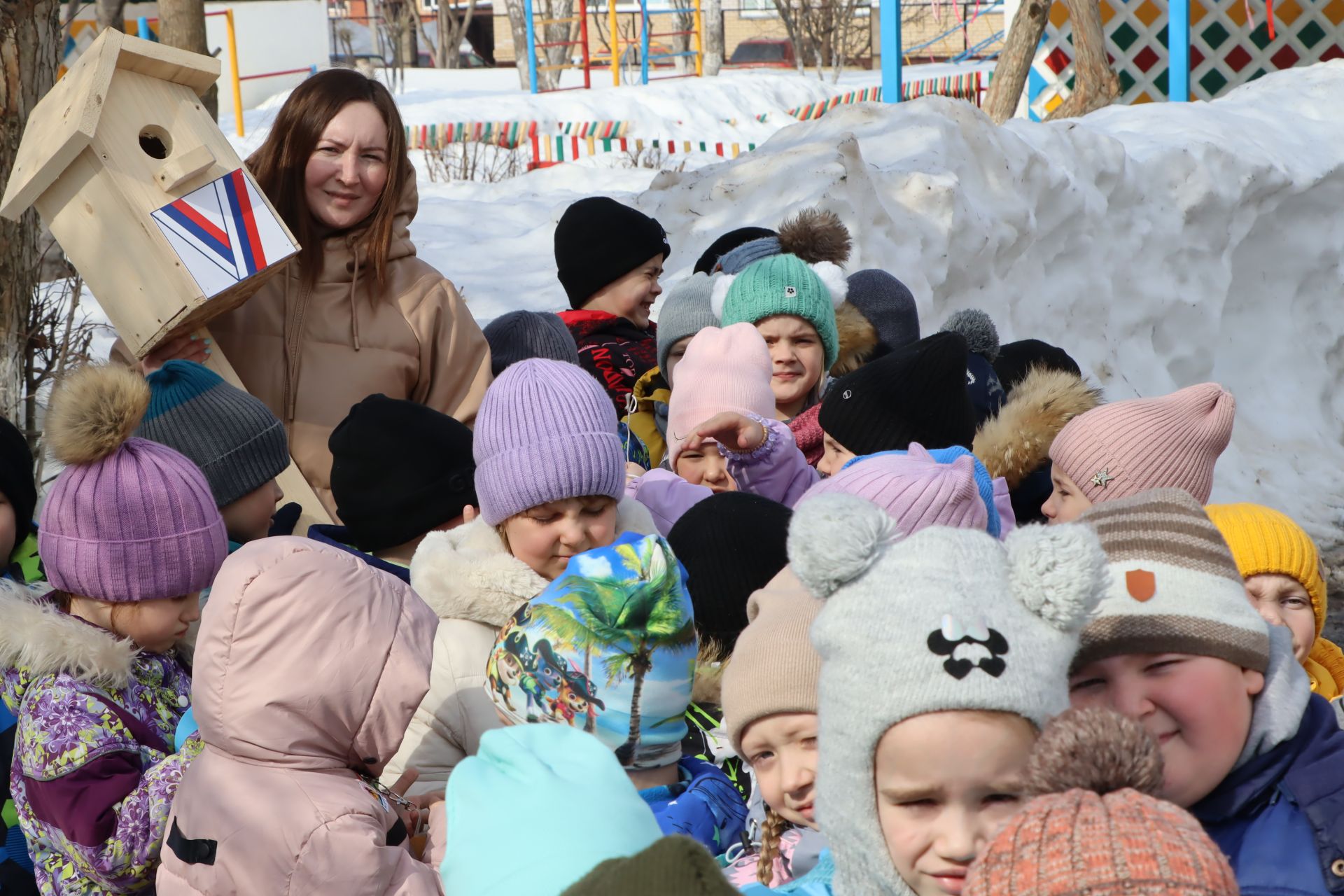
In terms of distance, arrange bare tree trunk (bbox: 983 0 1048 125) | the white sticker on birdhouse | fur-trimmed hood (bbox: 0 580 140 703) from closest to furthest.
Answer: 1. fur-trimmed hood (bbox: 0 580 140 703)
2. the white sticker on birdhouse
3. bare tree trunk (bbox: 983 0 1048 125)

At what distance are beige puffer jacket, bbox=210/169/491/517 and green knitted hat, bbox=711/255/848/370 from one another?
858mm

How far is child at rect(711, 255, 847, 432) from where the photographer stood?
160 inches

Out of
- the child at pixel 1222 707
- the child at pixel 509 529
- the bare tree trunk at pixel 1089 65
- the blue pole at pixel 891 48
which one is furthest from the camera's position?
the blue pole at pixel 891 48

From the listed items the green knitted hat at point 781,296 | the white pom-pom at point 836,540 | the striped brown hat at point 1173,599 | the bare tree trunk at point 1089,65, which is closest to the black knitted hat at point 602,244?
the green knitted hat at point 781,296

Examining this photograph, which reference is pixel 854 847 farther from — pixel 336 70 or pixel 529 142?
pixel 529 142

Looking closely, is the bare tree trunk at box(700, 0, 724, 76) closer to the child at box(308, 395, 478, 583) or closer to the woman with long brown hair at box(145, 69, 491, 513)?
the woman with long brown hair at box(145, 69, 491, 513)

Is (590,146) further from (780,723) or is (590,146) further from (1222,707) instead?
(1222,707)

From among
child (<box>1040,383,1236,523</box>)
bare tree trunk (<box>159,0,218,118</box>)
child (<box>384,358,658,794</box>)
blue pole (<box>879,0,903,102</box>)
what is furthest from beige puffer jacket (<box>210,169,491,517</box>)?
blue pole (<box>879,0,903,102</box>)

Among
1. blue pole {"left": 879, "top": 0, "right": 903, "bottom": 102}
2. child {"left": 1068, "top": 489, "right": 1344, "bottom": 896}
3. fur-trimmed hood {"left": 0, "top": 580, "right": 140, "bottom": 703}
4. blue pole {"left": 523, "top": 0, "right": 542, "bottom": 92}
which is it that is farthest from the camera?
blue pole {"left": 523, "top": 0, "right": 542, "bottom": 92}

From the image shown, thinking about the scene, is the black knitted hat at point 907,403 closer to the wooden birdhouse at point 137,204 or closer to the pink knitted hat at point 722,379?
the pink knitted hat at point 722,379

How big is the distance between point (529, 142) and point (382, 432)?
1854 centimetres

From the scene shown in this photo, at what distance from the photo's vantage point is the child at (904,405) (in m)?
3.49

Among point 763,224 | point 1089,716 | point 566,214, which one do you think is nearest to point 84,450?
point 1089,716

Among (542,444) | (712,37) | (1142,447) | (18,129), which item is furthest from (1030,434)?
(712,37)
